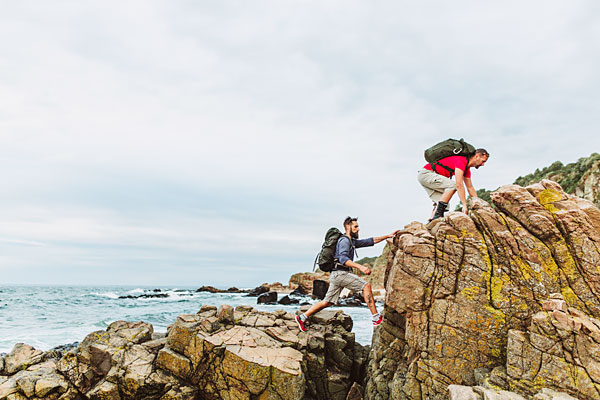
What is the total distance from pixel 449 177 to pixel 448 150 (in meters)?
0.82

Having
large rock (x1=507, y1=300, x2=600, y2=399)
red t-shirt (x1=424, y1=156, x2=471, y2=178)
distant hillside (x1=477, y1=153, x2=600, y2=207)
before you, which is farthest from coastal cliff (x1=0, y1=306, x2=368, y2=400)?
distant hillside (x1=477, y1=153, x2=600, y2=207)

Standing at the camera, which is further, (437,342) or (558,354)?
(437,342)

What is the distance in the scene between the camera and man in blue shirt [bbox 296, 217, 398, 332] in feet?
36.1

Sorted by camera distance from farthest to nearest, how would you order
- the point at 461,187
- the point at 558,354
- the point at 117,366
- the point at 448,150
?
the point at 448,150 → the point at 117,366 → the point at 461,187 → the point at 558,354

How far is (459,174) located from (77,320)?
103ft

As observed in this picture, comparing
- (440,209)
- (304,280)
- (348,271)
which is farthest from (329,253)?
(304,280)

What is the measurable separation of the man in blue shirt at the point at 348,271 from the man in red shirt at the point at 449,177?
181 centimetres

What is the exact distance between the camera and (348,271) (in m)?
11.4

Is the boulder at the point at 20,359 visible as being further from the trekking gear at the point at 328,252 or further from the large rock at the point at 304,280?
the large rock at the point at 304,280

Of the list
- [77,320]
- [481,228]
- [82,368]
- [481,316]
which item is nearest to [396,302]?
[481,316]

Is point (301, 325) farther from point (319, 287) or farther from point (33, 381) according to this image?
point (319, 287)

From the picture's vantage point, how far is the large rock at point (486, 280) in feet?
26.3

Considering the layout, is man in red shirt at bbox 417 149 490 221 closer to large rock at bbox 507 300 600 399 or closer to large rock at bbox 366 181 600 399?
large rock at bbox 366 181 600 399

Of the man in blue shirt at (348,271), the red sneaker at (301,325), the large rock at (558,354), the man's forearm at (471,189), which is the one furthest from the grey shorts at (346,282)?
the large rock at (558,354)
